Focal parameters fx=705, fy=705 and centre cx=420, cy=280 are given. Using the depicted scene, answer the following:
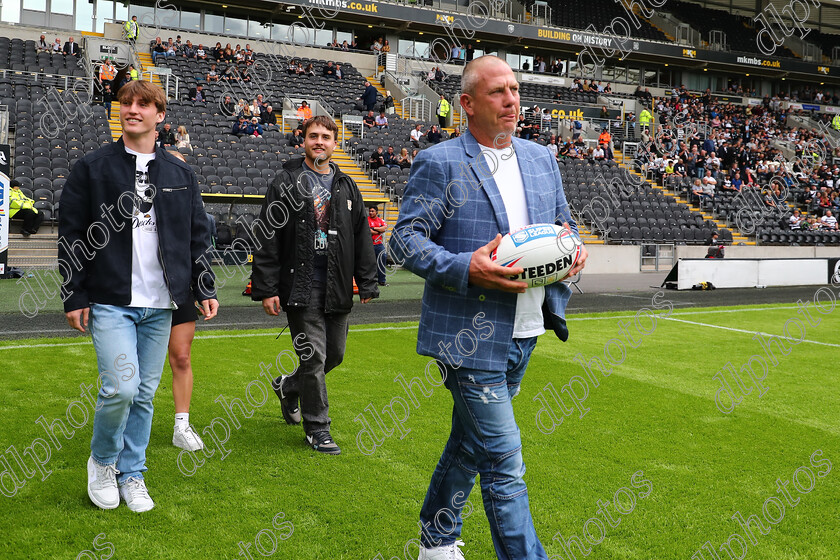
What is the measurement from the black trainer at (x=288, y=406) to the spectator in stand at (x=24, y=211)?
45.2ft

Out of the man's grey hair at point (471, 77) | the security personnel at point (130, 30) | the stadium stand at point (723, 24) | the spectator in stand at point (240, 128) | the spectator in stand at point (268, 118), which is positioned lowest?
the man's grey hair at point (471, 77)

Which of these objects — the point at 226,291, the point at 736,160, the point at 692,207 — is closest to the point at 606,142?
the point at 692,207

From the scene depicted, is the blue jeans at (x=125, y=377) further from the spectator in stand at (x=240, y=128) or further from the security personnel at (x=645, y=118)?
the security personnel at (x=645, y=118)

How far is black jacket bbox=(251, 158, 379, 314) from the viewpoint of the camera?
450 cm

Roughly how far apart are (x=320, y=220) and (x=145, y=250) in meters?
1.31

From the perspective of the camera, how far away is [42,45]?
91.2 ft

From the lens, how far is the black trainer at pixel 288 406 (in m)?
Answer: 5.16

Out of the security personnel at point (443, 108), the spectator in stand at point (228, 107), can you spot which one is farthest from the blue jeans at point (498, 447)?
the security personnel at point (443, 108)

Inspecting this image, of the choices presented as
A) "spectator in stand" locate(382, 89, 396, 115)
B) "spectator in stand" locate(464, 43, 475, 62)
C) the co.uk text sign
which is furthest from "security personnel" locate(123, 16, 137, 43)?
the co.uk text sign

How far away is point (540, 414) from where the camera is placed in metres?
5.69

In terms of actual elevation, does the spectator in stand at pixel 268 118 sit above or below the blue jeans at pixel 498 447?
above

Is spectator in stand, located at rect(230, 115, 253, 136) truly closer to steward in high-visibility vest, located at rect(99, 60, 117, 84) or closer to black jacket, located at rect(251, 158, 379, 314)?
steward in high-visibility vest, located at rect(99, 60, 117, 84)

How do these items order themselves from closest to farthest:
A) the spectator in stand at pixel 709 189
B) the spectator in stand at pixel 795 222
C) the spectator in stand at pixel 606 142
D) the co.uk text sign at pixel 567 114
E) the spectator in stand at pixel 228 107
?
the spectator in stand at pixel 228 107 < the spectator in stand at pixel 795 222 < the spectator in stand at pixel 709 189 < the spectator in stand at pixel 606 142 < the co.uk text sign at pixel 567 114

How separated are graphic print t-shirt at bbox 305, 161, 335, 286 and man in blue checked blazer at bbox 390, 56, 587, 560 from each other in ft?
6.36
